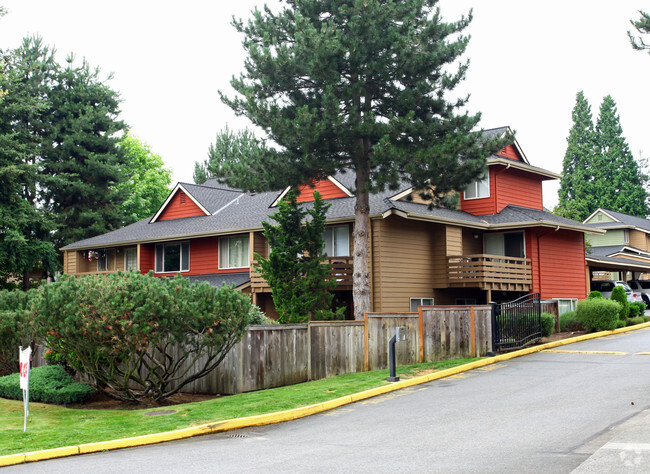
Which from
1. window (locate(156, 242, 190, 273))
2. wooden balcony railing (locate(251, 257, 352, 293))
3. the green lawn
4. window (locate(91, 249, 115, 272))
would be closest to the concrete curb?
the green lawn

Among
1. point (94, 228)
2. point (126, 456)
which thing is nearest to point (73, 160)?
point (94, 228)

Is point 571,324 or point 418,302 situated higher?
point 418,302

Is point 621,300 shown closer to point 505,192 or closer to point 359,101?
point 505,192

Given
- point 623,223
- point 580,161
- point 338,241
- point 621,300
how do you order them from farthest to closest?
point 580,161
point 623,223
point 338,241
point 621,300

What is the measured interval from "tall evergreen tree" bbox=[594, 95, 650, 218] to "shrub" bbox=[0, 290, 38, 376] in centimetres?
6878

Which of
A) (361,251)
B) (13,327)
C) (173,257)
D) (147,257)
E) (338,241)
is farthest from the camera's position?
(147,257)

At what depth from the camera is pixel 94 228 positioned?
152 ft

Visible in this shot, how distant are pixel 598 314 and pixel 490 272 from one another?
5274 mm

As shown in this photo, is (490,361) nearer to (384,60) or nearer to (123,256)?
(384,60)

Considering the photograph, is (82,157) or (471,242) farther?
(82,157)

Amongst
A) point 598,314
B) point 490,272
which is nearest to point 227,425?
point 598,314

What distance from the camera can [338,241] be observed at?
27969 millimetres

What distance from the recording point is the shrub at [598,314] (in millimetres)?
23344

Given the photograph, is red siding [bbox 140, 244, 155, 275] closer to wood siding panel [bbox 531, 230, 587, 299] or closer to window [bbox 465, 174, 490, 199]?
window [bbox 465, 174, 490, 199]
